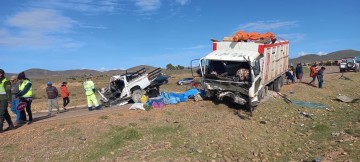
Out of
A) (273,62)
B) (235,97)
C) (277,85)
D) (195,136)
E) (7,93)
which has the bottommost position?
(195,136)

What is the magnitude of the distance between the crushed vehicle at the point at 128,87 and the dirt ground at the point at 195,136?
3316 millimetres

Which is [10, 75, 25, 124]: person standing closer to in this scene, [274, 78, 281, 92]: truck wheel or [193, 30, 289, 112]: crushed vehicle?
[193, 30, 289, 112]: crushed vehicle

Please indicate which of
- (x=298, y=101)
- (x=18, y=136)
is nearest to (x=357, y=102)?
(x=298, y=101)

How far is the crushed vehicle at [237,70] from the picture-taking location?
14.1 metres

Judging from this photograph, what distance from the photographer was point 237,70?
14773 millimetres

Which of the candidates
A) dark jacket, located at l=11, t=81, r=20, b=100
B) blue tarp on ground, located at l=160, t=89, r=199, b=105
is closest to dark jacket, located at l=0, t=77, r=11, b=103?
dark jacket, located at l=11, t=81, r=20, b=100

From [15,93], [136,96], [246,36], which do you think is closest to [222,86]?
[246,36]

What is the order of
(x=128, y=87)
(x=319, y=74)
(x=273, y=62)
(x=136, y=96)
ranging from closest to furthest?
(x=136, y=96) < (x=128, y=87) < (x=273, y=62) < (x=319, y=74)

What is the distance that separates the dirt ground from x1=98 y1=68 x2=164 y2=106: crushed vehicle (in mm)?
3316

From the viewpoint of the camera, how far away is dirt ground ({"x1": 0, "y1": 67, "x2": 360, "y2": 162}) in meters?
9.75

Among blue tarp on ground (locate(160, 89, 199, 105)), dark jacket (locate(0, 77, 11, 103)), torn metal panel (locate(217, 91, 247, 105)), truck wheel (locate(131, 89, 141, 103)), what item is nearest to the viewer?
dark jacket (locate(0, 77, 11, 103))

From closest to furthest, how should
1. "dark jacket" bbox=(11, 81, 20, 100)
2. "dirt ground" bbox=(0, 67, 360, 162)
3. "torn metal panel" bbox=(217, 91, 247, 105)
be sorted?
1. "dirt ground" bbox=(0, 67, 360, 162)
2. "dark jacket" bbox=(11, 81, 20, 100)
3. "torn metal panel" bbox=(217, 91, 247, 105)

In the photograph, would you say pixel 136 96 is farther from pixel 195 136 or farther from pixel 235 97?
pixel 195 136

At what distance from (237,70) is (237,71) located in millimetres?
204
